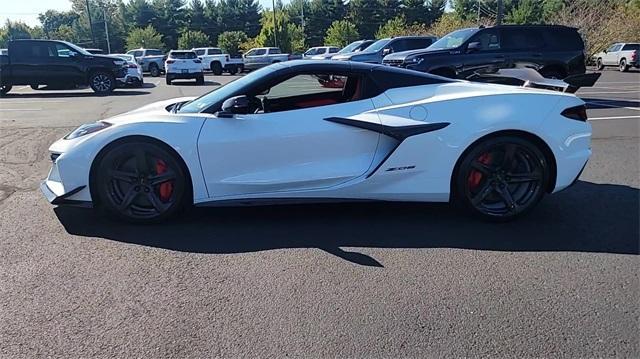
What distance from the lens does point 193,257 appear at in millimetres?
3732

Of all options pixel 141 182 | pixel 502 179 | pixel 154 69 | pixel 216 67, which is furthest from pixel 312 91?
pixel 154 69

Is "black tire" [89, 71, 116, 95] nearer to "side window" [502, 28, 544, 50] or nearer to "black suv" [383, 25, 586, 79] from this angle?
"black suv" [383, 25, 586, 79]

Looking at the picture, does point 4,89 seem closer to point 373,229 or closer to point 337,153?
point 337,153

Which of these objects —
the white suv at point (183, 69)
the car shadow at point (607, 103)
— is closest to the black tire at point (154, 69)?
the white suv at point (183, 69)

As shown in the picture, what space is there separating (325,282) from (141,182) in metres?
1.87

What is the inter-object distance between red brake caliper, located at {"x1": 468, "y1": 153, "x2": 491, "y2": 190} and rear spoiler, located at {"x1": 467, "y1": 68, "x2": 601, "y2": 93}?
112 centimetres

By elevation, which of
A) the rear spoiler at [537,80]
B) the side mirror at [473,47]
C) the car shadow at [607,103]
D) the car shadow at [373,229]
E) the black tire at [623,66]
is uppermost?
the side mirror at [473,47]

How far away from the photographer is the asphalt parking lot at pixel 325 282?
8.84 feet

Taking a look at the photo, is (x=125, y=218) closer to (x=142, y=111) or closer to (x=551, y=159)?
(x=142, y=111)

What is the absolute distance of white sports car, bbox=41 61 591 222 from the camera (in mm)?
4199

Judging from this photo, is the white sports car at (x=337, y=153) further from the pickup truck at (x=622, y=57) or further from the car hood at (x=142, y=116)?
the pickup truck at (x=622, y=57)

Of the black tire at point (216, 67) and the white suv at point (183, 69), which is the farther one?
the black tire at point (216, 67)

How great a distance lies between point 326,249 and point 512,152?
71.1 inches

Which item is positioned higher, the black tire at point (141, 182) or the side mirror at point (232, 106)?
the side mirror at point (232, 106)
